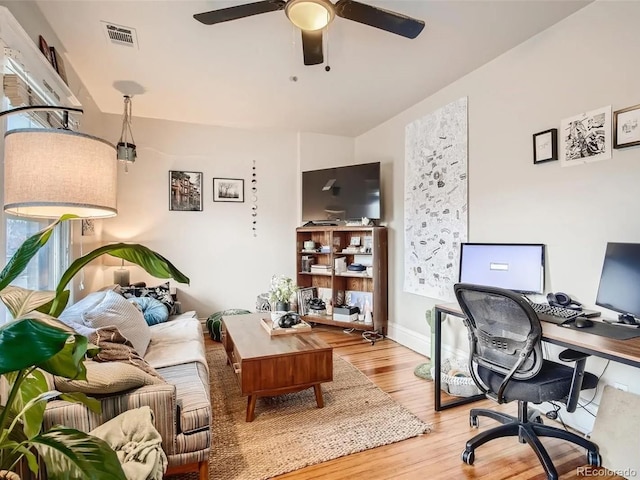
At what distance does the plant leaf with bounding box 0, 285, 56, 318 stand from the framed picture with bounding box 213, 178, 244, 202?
3.42 m

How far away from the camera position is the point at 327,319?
4203mm

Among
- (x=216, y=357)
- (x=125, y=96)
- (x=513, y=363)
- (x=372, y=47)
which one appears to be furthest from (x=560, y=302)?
(x=125, y=96)

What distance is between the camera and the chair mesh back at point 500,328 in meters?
1.66

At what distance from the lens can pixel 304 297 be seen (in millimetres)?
4500

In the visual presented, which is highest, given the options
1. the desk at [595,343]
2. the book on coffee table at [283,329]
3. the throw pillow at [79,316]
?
the throw pillow at [79,316]

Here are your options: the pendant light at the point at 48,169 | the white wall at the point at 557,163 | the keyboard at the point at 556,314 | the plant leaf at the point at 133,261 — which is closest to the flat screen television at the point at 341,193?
the white wall at the point at 557,163

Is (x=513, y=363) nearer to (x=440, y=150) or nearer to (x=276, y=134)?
(x=440, y=150)

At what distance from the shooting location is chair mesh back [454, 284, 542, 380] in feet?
5.44

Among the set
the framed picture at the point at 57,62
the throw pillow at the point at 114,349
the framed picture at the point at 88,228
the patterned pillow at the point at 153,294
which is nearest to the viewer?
the throw pillow at the point at 114,349

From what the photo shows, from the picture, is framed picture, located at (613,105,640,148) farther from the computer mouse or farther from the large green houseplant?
the large green houseplant

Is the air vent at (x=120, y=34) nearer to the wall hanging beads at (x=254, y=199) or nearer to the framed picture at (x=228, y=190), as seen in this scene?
the framed picture at (x=228, y=190)

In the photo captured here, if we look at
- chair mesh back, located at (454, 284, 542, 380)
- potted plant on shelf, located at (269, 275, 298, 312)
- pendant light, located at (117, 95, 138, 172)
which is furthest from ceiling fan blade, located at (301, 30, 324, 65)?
pendant light, located at (117, 95, 138, 172)

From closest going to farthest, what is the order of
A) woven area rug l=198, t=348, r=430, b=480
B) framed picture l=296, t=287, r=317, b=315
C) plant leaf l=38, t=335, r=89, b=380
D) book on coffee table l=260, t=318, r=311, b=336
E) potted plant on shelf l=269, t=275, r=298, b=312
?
plant leaf l=38, t=335, r=89, b=380, woven area rug l=198, t=348, r=430, b=480, book on coffee table l=260, t=318, r=311, b=336, potted plant on shelf l=269, t=275, r=298, b=312, framed picture l=296, t=287, r=317, b=315

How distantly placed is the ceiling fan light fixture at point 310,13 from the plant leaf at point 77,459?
6.36 ft
